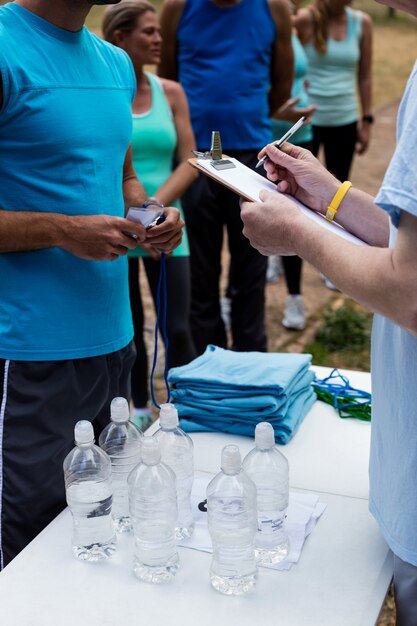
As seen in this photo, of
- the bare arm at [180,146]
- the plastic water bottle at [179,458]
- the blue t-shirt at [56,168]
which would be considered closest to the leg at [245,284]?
the bare arm at [180,146]

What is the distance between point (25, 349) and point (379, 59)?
18619 mm

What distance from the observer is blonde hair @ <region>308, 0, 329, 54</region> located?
16.9 ft

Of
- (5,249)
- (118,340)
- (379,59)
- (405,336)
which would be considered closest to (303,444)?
(118,340)

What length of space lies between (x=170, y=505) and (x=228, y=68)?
2625mm

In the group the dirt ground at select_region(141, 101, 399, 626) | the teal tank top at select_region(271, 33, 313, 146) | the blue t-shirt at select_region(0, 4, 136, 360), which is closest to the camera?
the blue t-shirt at select_region(0, 4, 136, 360)

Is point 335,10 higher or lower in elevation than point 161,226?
lower

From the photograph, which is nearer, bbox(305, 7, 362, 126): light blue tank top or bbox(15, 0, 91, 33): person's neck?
bbox(15, 0, 91, 33): person's neck

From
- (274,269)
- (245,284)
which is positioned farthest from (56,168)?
(274,269)

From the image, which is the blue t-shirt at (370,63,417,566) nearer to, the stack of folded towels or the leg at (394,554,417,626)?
the leg at (394,554,417,626)

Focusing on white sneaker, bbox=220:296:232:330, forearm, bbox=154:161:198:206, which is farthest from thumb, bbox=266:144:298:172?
white sneaker, bbox=220:296:232:330

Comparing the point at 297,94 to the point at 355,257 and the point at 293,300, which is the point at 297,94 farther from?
the point at 355,257

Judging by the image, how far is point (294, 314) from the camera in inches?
196

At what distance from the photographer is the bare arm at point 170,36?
3623 millimetres

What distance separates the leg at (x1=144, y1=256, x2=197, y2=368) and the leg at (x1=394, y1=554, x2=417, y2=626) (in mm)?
2034
